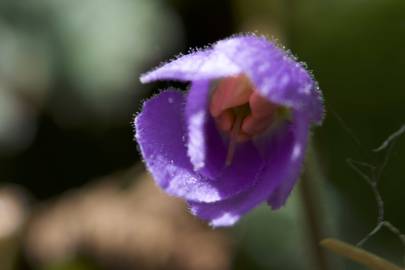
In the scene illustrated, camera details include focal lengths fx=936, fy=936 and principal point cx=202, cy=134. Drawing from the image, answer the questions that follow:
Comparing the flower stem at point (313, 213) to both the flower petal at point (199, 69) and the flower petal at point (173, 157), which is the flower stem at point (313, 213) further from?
the flower petal at point (199, 69)

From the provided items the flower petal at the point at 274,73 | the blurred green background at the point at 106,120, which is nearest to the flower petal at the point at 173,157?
the flower petal at the point at 274,73

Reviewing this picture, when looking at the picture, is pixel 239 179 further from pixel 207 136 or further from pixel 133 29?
pixel 133 29

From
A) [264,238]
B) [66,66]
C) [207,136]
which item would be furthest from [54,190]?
[207,136]

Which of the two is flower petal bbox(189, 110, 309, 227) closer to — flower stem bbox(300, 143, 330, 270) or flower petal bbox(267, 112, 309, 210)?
flower petal bbox(267, 112, 309, 210)

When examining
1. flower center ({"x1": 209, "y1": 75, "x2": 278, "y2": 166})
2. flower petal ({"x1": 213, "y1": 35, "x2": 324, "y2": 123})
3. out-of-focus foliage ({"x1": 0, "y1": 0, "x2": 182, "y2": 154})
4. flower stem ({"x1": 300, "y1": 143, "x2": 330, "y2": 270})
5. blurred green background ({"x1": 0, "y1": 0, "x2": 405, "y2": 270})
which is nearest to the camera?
flower petal ({"x1": 213, "y1": 35, "x2": 324, "y2": 123})

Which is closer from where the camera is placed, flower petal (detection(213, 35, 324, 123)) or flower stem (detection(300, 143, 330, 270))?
flower petal (detection(213, 35, 324, 123))

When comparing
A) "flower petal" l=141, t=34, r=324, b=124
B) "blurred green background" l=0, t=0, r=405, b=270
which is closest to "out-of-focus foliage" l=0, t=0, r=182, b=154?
"blurred green background" l=0, t=0, r=405, b=270
